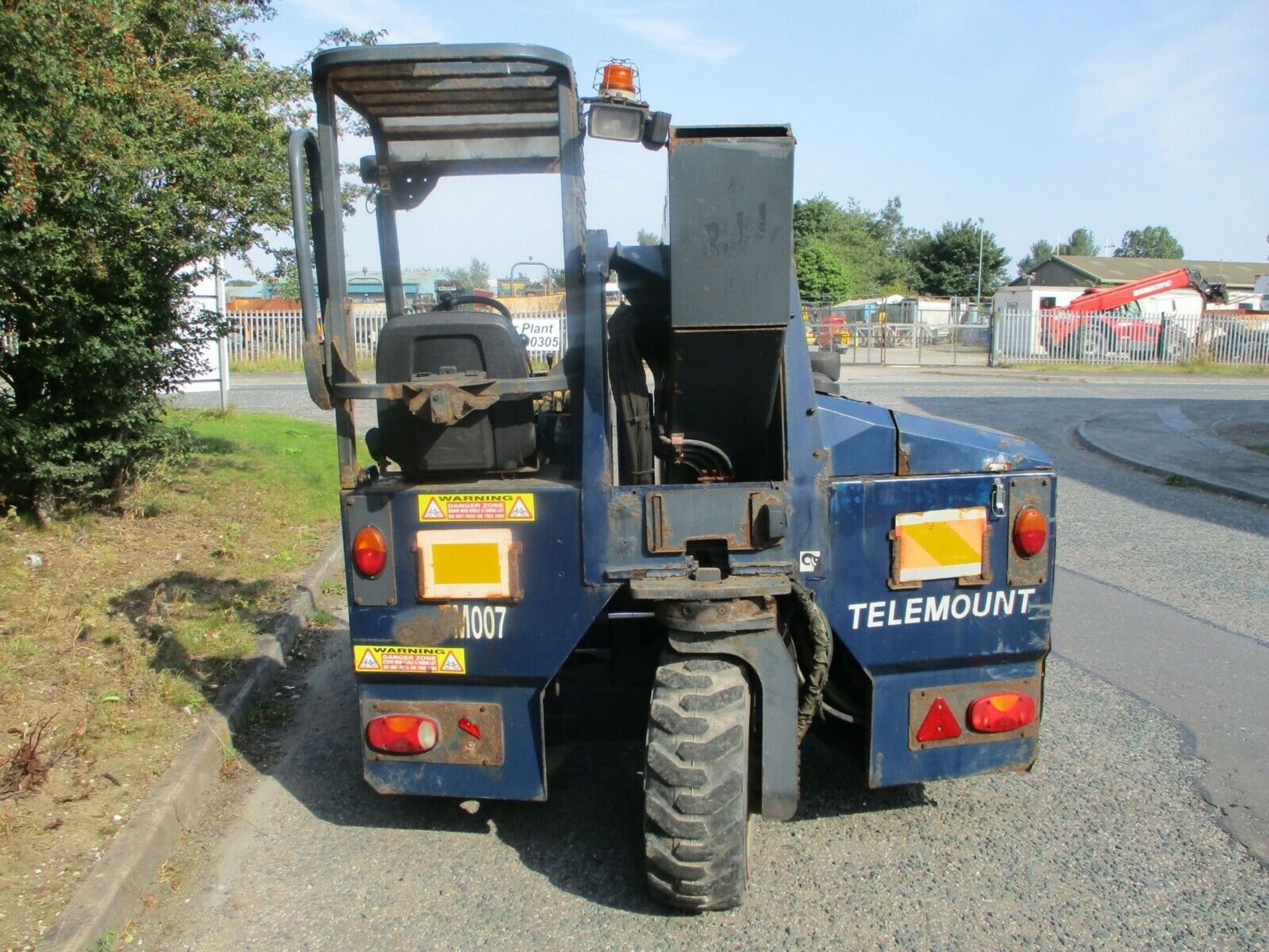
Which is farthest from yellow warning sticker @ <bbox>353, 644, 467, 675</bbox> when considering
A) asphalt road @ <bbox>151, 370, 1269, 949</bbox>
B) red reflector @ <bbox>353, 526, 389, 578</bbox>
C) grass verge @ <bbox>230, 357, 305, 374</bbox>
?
grass verge @ <bbox>230, 357, 305, 374</bbox>

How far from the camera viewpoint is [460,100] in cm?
407

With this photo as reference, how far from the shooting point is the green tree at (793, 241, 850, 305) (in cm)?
4978

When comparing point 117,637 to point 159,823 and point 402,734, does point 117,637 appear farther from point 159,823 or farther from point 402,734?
point 402,734

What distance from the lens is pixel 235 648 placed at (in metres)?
5.75

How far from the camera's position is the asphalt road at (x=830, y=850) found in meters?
3.25

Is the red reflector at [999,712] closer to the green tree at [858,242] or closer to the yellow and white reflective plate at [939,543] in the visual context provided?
the yellow and white reflective plate at [939,543]

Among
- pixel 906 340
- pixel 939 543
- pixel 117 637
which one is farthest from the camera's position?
pixel 906 340

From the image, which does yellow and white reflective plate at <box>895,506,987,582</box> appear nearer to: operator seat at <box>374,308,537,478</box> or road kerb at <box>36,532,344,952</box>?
operator seat at <box>374,308,537,478</box>

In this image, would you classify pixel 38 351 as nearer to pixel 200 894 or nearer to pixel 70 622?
pixel 70 622

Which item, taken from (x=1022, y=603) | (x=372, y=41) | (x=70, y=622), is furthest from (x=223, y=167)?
(x=1022, y=603)

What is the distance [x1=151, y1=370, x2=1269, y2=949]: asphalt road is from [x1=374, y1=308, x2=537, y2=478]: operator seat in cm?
144

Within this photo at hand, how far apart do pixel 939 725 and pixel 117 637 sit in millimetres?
4313

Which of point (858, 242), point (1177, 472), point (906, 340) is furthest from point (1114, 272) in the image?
point (1177, 472)

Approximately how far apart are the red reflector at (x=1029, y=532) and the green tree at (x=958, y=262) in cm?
6910
